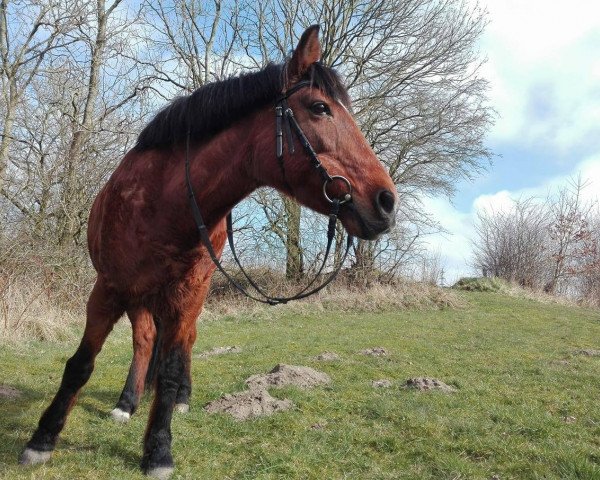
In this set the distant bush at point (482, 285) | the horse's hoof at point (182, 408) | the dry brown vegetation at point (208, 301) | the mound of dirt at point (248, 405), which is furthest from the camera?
the distant bush at point (482, 285)

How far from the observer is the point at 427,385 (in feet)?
18.0

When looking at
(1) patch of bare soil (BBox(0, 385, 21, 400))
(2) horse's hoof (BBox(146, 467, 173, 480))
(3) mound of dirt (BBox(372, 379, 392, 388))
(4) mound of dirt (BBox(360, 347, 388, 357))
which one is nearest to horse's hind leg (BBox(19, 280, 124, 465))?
(2) horse's hoof (BBox(146, 467, 173, 480))

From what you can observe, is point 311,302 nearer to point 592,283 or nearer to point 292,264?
point 292,264

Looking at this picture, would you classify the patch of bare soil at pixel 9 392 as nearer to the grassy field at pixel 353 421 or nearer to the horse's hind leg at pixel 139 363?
the grassy field at pixel 353 421

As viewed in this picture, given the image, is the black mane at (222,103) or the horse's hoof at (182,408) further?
the horse's hoof at (182,408)

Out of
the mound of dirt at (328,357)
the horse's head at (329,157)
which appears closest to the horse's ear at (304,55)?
the horse's head at (329,157)

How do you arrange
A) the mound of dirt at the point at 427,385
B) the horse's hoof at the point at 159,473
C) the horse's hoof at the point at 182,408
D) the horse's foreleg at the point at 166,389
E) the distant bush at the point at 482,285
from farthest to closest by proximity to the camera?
1. the distant bush at the point at 482,285
2. the mound of dirt at the point at 427,385
3. the horse's hoof at the point at 182,408
4. the horse's foreleg at the point at 166,389
5. the horse's hoof at the point at 159,473

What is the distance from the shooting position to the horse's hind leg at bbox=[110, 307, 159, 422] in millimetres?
4316

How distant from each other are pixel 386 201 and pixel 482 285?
22.2 m

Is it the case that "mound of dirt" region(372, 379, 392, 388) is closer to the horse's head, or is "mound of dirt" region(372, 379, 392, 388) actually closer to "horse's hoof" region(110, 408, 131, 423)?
"horse's hoof" region(110, 408, 131, 423)

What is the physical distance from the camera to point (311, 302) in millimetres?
16094

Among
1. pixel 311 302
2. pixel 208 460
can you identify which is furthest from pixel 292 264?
pixel 208 460

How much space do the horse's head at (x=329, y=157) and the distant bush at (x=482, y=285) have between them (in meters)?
21.8

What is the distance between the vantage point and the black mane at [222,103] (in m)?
2.76
